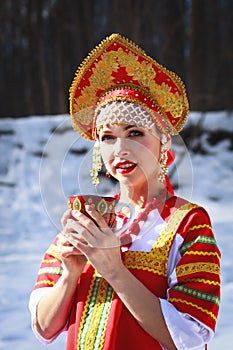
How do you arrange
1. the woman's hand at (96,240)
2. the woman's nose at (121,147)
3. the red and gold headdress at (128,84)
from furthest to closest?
the red and gold headdress at (128,84) < the woman's nose at (121,147) < the woman's hand at (96,240)

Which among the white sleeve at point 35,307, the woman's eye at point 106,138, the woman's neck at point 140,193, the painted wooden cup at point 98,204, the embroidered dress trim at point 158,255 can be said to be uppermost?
the woman's eye at point 106,138

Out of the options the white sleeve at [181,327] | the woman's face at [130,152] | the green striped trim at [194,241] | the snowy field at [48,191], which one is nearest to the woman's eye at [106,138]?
the woman's face at [130,152]

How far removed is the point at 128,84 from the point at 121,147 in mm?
224

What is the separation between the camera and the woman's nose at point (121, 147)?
1.50 metres

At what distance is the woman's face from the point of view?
1.51 metres

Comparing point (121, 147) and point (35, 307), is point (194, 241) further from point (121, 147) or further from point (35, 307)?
point (35, 307)

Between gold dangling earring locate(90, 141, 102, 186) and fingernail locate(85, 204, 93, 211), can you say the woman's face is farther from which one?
fingernail locate(85, 204, 93, 211)

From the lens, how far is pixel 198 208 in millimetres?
1519

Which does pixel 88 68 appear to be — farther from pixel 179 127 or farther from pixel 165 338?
pixel 165 338

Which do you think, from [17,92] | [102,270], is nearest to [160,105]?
[102,270]

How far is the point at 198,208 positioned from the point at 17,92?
21525mm

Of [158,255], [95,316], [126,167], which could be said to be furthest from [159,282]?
[126,167]

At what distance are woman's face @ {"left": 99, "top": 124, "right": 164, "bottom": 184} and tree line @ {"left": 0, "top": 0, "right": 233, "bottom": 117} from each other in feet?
24.8

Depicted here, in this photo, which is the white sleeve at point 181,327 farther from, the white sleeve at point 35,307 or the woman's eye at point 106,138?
the woman's eye at point 106,138
